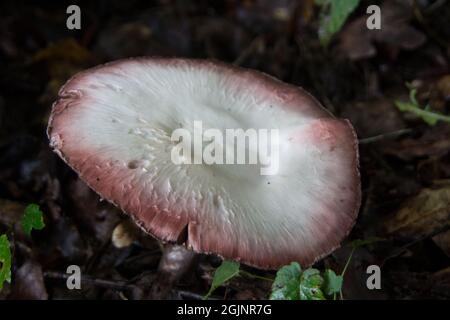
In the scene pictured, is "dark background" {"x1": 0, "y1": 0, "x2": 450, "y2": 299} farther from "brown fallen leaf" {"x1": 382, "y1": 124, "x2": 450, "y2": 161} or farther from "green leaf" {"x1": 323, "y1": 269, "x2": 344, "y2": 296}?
"green leaf" {"x1": 323, "y1": 269, "x2": 344, "y2": 296}

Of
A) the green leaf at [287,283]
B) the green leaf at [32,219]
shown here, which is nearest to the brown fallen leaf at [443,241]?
the green leaf at [287,283]

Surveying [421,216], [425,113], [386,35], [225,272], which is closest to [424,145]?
[425,113]

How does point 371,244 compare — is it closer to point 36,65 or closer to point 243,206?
point 243,206

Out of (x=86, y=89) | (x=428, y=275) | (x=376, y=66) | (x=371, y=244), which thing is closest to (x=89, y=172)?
(x=86, y=89)

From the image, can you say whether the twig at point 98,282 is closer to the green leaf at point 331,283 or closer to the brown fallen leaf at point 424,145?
the green leaf at point 331,283

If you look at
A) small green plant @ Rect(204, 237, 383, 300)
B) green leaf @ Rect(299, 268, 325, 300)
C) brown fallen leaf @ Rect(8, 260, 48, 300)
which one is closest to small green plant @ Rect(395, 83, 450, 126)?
small green plant @ Rect(204, 237, 383, 300)
